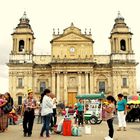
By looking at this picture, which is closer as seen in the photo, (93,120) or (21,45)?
(93,120)

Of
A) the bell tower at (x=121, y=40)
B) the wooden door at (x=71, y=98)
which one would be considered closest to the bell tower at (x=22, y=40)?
the wooden door at (x=71, y=98)

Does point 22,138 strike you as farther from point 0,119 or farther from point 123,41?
point 123,41

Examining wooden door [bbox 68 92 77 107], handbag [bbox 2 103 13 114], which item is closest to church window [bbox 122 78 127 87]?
wooden door [bbox 68 92 77 107]

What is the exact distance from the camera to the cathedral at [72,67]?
163 feet

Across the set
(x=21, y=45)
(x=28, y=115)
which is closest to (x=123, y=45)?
(x=21, y=45)

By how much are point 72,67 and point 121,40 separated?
30.4ft

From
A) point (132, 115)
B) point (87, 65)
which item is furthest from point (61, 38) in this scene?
point (132, 115)

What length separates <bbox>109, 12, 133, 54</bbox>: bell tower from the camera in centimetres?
5056

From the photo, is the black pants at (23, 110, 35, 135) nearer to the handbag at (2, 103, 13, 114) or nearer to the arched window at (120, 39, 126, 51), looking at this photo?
the handbag at (2, 103, 13, 114)

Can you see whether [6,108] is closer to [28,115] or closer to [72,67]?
[28,115]

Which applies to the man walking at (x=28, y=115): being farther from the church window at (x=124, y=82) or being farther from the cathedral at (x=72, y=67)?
the church window at (x=124, y=82)

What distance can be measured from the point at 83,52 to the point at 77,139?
132 feet

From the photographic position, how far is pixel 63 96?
4931 centimetres

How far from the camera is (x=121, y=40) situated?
51000 mm
